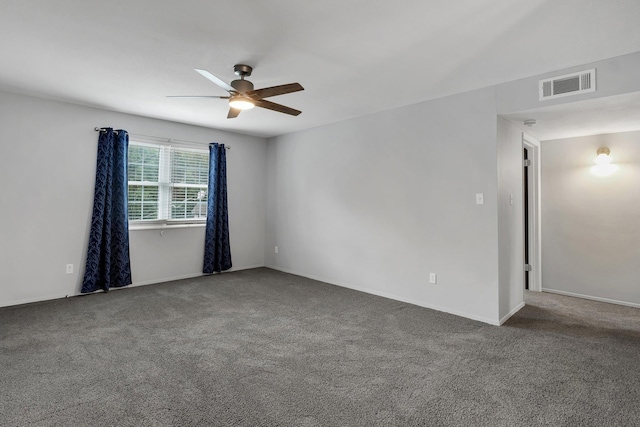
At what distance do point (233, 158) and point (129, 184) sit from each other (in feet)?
5.75

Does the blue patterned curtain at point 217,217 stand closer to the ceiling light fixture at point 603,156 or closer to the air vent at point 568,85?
the air vent at point 568,85

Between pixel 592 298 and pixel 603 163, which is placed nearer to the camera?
pixel 603 163

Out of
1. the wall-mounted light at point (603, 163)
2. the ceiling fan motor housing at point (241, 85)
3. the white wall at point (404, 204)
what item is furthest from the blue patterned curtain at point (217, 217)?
the wall-mounted light at point (603, 163)

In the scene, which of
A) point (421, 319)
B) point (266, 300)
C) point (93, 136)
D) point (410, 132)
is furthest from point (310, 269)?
point (93, 136)

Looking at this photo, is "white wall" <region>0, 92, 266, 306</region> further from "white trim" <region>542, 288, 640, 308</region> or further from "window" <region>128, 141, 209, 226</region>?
"white trim" <region>542, 288, 640, 308</region>

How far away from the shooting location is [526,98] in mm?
3242

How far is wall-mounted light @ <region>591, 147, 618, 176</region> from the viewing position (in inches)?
167

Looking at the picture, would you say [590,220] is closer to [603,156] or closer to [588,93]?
[603,156]

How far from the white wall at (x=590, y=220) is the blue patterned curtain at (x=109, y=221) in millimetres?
5982

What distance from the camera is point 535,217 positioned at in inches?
186

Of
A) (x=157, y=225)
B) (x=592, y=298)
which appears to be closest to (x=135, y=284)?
(x=157, y=225)

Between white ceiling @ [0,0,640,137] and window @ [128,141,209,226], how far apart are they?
1.30 metres

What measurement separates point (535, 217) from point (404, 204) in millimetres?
2035

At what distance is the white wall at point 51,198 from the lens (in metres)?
3.95
